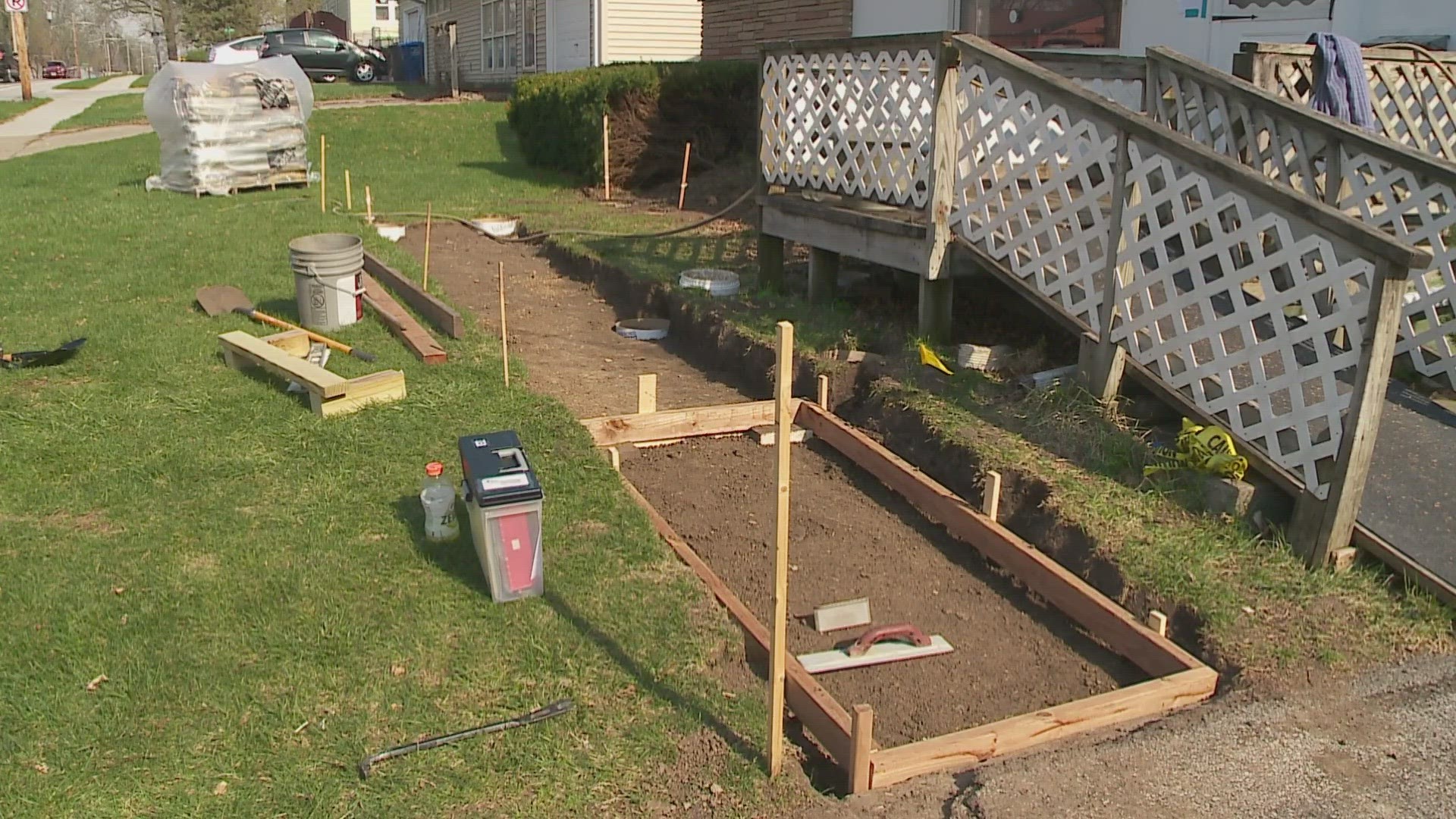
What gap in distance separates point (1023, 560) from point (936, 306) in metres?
2.87

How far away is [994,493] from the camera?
5.41 metres

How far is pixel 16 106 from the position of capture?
31.2 metres

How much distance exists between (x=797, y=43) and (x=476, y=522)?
576cm

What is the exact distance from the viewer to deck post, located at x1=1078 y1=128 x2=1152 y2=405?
19.1 ft

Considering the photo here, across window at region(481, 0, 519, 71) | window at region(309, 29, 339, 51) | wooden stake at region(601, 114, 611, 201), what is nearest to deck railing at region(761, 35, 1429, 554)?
wooden stake at region(601, 114, 611, 201)

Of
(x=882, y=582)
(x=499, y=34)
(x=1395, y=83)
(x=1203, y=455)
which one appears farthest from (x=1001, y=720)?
(x=499, y=34)

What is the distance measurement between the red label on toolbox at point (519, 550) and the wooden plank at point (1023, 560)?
7.05ft

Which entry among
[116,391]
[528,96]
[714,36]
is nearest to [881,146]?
[116,391]

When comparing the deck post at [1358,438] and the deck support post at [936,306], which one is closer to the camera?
the deck post at [1358,438]

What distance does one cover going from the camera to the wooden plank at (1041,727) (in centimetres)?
346

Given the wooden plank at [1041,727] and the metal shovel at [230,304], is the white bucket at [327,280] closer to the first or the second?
the metal shovel at [230,304]

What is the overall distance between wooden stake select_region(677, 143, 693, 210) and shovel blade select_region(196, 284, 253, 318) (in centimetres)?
663

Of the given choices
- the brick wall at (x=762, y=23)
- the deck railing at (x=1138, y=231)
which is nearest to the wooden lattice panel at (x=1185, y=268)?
the deck railing at (x=1138, y=231)

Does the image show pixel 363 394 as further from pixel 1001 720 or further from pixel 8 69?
pixel 8 69
